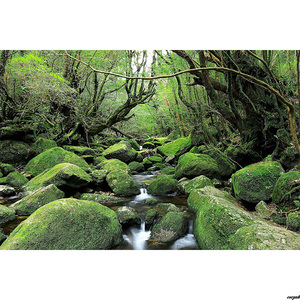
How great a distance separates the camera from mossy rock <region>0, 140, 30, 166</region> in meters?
8.05

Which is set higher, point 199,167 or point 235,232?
point 235,232

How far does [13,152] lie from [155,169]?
623cm

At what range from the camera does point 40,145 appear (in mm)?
8781

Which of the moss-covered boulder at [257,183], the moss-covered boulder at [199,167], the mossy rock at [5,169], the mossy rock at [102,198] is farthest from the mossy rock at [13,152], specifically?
the moss-covered boulder at [257,183]

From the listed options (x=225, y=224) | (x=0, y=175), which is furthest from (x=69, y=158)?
(x=225, y=224)

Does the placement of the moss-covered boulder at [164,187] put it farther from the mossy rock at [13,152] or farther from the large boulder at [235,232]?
the mossy rock at [13,152]

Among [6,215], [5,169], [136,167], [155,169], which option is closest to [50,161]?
[5,169]

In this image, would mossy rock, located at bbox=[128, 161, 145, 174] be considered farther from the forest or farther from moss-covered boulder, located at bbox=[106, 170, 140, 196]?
moss-covered boulder, located at bbox=[106, 170, 140, 196]

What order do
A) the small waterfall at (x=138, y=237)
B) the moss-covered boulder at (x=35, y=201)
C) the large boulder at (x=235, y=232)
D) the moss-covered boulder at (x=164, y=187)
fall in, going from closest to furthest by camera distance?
the large boulder at (x=235, y=232) → the small waterfall at (x=138, y=237) → the moss-covered boulder at (x=35, y=201) → the moss-covered boulder at (x=164, y=187)

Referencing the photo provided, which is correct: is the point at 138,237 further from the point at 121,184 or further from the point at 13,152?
the point at 13,152

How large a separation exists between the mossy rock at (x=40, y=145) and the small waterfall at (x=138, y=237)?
22.2ft

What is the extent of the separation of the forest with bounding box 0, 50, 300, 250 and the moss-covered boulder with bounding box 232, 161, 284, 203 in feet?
0.07

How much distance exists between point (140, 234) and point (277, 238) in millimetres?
2223

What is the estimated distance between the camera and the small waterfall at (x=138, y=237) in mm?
3274
